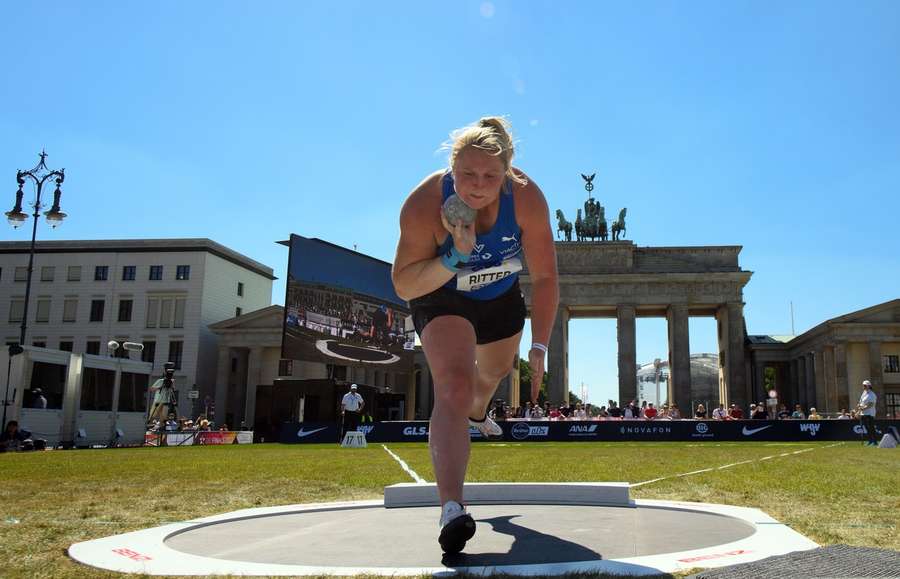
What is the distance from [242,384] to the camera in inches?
2584

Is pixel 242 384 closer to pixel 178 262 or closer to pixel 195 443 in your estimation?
pixel 178 262

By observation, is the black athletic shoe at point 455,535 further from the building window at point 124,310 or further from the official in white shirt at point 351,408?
the building window at point 124,310

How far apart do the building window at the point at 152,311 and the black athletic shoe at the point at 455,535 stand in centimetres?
6440

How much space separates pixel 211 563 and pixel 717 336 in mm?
67906

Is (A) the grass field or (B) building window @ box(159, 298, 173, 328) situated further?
(B) building window @ box(159, 298, 173, 328)

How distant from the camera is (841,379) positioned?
187 feet

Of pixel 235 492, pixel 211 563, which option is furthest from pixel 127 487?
pixel 211 563

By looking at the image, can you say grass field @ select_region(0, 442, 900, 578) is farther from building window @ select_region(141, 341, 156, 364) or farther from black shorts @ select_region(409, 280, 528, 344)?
building window @ select_region(141, 341, 156, 364)

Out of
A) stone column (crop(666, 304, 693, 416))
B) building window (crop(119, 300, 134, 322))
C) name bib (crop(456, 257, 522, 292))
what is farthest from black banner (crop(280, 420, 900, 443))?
building window (crop(119, 300, 134, 322))

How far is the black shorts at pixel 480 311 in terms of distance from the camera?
3887mm

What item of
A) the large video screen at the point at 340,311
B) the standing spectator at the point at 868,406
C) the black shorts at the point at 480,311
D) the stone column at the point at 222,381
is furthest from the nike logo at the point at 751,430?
the stone column at the point at 222,381

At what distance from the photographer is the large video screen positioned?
1318 inches

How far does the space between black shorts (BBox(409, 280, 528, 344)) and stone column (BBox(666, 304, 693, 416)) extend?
56.5 metres

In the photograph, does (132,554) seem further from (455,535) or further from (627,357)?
(627,357)
